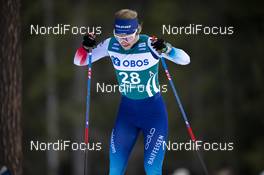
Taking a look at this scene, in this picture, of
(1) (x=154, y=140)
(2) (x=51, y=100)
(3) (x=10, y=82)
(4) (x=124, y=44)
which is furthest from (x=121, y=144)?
(2) (x=51, y=100)

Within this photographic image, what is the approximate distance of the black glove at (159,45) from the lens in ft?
17.0

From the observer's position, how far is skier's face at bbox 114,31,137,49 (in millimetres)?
5211

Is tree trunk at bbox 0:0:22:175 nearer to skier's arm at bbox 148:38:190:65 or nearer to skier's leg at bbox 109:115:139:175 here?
skier's leg at bbox 109:115:139:175

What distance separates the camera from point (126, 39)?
523cm

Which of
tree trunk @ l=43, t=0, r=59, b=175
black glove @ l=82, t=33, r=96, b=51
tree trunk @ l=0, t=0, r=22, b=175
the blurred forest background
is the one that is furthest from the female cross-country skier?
tree trunk @ l=43, t=0, r=59, b=175

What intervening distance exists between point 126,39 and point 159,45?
23 centimetres

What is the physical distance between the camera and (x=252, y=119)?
9.08m

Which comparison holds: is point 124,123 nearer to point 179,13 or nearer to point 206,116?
point 179,13

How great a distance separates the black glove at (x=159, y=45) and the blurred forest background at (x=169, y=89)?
2.70 feet

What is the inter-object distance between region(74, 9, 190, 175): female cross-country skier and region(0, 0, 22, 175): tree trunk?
38.6 inches

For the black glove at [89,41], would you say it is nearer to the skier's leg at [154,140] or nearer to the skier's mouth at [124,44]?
the skier's mouth at [124,44]

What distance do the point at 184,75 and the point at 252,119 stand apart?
1.23 meters

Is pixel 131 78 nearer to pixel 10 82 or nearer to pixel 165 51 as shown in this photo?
pixel 165 51

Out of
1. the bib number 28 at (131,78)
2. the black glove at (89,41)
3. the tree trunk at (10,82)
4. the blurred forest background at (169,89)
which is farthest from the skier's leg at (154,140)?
the tree trunk at (10,82)
